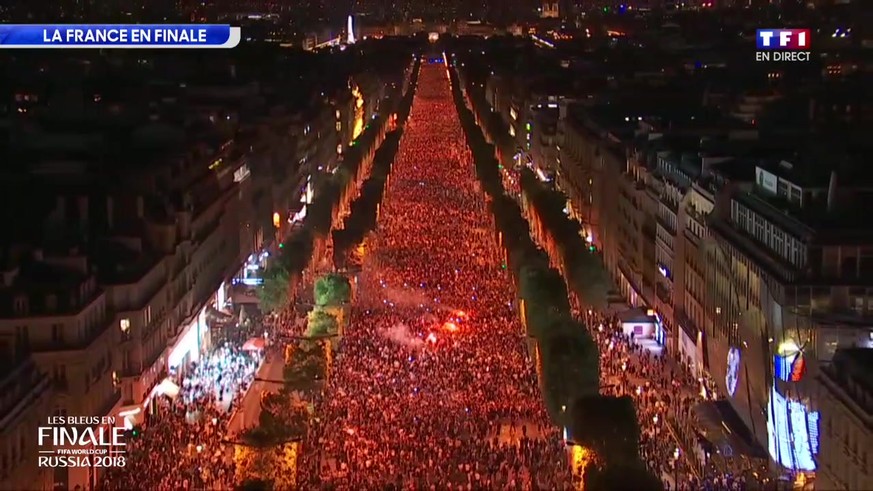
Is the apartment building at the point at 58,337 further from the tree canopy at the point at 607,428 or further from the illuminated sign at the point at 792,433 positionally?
the illuminated sign at the point at 792,433

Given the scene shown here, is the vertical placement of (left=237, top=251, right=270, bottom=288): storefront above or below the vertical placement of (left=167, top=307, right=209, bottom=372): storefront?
below

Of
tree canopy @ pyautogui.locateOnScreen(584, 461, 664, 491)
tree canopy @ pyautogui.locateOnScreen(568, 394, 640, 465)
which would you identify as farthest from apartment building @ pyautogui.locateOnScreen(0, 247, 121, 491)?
tree canopy @ pyautogui.locateOnScreen(568, 394, 640, 465)

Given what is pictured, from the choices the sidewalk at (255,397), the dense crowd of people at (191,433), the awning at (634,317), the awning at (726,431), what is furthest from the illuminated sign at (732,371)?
the dense crowd of people at (191,433)

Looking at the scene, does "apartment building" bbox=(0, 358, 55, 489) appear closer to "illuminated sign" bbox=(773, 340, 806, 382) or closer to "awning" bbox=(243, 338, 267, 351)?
"illuminated sign" bbox=(773, 340, 806, 382)

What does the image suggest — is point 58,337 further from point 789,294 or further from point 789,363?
point 789,294

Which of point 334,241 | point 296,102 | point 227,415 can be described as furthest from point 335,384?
point 296,102

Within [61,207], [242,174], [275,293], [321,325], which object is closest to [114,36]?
[242,174]
